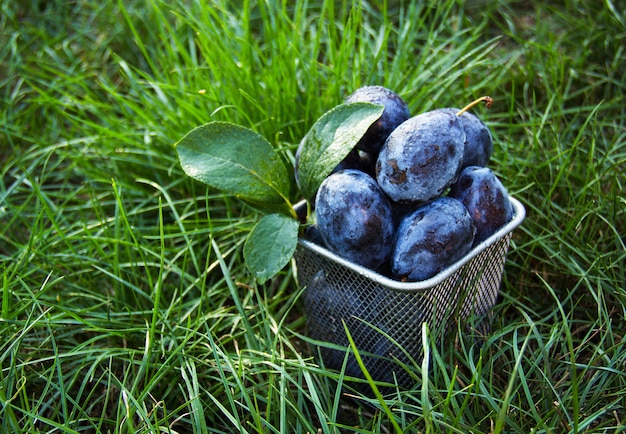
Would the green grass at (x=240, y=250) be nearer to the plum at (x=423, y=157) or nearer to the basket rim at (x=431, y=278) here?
the basket rim at (x=431, y=278)

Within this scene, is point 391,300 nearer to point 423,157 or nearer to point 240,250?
point 423,157

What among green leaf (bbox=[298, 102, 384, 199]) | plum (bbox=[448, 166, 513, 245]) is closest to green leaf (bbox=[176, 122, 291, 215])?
green leaf (bbox=[298, 102, 384, 199])

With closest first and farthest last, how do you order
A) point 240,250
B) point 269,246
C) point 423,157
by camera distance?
point 423,157 → point 269,246 → point 240,250

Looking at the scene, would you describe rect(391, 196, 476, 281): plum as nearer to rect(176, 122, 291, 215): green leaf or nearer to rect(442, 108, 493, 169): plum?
rect(442, 108, 493, 169): plum

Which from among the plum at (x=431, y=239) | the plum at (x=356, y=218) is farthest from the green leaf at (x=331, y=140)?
the plum at (x=431, y=239)

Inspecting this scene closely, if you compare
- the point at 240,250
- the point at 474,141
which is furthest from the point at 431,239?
the point at 240,250
